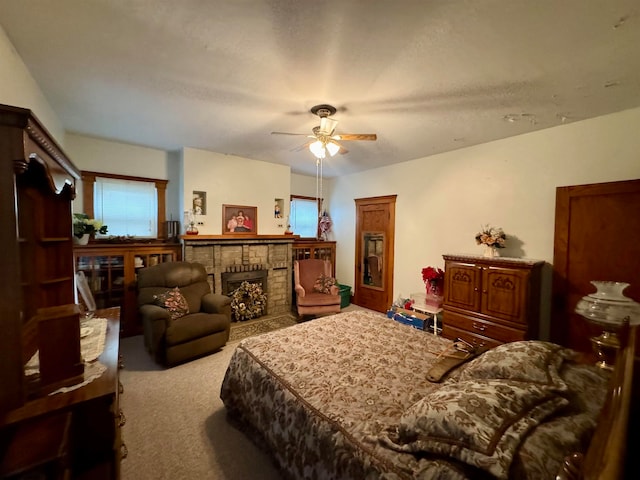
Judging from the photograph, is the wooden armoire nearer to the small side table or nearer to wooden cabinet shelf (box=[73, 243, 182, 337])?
wooden cabinet shelf (box=[73, 243, 182, 337])

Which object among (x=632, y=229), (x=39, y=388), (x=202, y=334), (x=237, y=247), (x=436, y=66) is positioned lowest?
(x=202, y=334)

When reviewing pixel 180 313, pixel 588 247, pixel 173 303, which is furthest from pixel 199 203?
pixel 588 247

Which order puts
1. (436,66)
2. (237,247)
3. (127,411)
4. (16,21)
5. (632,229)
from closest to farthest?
(16,21)
(436,66)
(127,411)
(632,229)
(237,247)

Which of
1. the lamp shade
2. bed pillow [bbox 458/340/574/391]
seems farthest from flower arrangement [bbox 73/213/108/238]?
→ the lamp shade

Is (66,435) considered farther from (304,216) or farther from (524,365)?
(304,216)

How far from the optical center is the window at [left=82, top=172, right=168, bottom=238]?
3584mm

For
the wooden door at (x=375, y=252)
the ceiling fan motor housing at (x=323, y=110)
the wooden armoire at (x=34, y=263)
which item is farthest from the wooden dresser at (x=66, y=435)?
the wooden door at (x=375, y=252)

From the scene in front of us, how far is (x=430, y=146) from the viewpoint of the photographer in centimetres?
366

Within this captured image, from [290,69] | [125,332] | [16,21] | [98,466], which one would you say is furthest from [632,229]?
[125,332]

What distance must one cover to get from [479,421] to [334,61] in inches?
87.6

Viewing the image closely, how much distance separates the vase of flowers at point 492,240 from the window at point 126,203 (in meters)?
4.66

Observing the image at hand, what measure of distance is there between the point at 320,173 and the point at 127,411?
4.67 m

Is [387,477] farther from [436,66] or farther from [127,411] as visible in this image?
[436,66]

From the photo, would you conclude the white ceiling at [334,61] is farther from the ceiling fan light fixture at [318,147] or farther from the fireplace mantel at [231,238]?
the fireplace mantel at [231,238]
